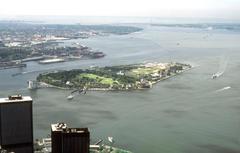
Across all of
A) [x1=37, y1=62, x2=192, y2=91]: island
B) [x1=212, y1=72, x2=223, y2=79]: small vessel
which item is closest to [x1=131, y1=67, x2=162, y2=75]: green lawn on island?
[x1=37, y1=62, x2=192, y2=91]: island

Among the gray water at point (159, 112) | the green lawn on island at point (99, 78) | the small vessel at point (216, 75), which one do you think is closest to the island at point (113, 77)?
the green lawn on island at point (99, 78)

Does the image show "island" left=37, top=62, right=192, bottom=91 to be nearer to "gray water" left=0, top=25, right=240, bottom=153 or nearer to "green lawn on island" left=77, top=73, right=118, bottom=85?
"green lawn on island" left=77, top=73, right=118, bottom=85

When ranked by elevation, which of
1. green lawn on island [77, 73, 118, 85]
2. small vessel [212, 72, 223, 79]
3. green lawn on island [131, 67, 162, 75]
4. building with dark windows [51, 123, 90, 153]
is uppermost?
building with dark windows [51, 123, 90, 153]

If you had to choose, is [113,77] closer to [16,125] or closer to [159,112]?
[159,112]

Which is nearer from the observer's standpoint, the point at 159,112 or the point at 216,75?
the point at 159,112

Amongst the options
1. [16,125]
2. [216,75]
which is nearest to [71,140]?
[16,125]

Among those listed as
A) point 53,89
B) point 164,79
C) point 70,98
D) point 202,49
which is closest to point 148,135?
point 70,98
